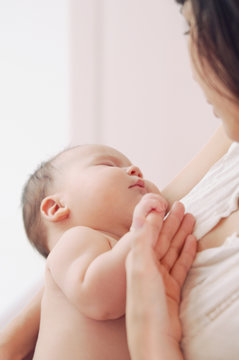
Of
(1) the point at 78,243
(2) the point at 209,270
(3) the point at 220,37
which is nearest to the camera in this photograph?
(3) the point at 220,37

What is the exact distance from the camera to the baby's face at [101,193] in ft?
3.13

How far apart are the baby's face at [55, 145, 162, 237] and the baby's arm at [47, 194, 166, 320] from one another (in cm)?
9

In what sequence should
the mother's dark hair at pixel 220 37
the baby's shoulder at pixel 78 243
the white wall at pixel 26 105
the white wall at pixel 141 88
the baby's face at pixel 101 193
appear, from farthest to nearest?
the white wall at pixel 141 88 → the white wall at pixel 26 105 → the baby's face at pixel 101 193 → the baby's shoulder at pixel 78 243 → the mother's dark hair at pixel 220 37

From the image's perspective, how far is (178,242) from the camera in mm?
807

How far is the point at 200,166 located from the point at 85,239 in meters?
0.40

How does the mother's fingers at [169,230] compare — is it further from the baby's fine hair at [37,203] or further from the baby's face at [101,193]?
the baby's fine hair at [37,203]

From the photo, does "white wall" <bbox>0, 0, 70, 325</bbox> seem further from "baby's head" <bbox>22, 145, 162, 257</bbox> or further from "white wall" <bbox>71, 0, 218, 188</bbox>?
"baby's head" <bbox>22, 145, 162, 257</bbox>

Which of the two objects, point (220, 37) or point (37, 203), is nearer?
point (220, 37)

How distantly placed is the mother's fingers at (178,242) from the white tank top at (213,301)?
0.02 m

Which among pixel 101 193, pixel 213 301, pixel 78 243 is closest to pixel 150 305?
pixel 213 301

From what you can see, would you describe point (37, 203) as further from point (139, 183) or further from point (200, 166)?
point (200, 166)

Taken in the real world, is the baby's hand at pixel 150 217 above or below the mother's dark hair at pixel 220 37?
below

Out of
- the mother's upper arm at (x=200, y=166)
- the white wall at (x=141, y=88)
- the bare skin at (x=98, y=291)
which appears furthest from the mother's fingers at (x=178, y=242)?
the white wall at (x=141, y=88)

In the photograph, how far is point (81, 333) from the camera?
0.81 meters
